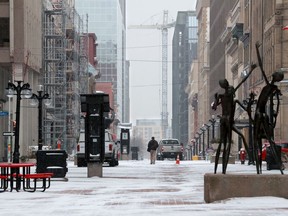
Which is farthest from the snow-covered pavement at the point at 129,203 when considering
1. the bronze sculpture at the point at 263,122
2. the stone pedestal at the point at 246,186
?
the bronze sculpture at the point at 263,122

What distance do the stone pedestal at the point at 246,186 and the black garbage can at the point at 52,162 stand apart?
10.9 meters

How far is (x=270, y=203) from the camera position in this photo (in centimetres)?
1574

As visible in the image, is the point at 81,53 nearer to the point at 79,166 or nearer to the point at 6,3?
the point at 6,3

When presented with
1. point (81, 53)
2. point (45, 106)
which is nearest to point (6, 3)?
point (45, 106)

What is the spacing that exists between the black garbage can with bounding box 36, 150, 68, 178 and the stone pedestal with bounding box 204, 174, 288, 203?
10.9m

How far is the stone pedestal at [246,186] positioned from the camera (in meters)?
16.4

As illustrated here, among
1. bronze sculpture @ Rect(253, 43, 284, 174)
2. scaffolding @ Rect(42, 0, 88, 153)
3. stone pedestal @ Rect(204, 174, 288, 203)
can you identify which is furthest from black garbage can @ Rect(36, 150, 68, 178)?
scaffolding @ Rect(42, 0, 88, 153)

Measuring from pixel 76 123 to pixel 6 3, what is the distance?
3233 centimetres

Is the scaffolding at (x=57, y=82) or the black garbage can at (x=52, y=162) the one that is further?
the scaffolding at (x=57, y=82)

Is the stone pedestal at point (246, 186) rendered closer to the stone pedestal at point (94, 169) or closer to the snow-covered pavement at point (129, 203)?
the snow-covered pavement at point (129, 203)

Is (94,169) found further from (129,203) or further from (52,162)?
(129,203)

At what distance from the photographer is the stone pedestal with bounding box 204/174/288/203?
16.4 meters

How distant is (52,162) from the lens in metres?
27.1

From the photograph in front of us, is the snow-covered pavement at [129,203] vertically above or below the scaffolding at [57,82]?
below
